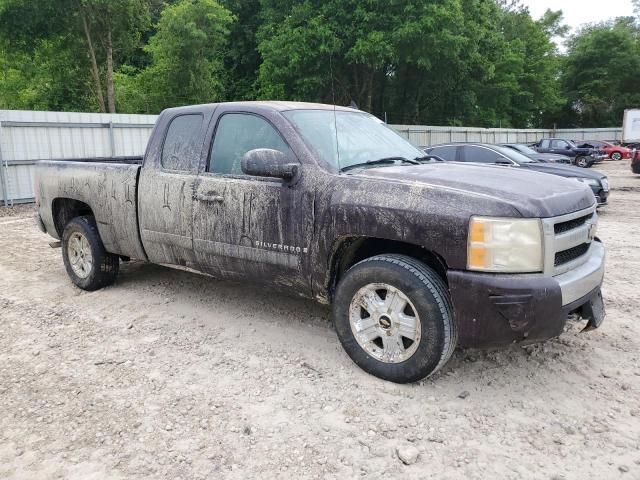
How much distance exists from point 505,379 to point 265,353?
1712 millimetres

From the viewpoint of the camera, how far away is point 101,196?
530 centimetres

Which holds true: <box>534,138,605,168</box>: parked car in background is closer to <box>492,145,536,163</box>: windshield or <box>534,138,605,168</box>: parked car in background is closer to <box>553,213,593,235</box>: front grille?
<box>492,145,536,163</box>: windshield

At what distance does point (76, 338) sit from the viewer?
14.6ft

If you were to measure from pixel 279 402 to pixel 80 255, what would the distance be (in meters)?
3.40

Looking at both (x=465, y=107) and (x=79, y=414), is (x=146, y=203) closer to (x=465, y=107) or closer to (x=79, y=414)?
(x=79, y=414)

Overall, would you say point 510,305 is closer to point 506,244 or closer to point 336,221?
point 506,244

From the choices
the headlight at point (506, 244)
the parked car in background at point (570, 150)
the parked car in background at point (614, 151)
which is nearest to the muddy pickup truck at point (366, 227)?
the headlight at point (506, 244)

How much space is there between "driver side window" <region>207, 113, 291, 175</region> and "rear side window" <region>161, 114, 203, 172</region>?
20cm

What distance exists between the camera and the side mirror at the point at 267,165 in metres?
3.79

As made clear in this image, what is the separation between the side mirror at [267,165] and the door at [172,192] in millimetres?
911

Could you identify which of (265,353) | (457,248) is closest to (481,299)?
(457,248)

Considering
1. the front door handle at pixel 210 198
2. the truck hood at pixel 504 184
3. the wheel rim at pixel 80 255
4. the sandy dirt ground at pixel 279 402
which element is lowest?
the sandy dirt ground at pixel 279 402

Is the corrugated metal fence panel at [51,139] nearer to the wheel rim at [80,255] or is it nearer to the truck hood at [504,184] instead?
the wheel rim at [80,255]

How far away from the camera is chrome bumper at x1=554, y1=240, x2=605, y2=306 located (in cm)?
321
